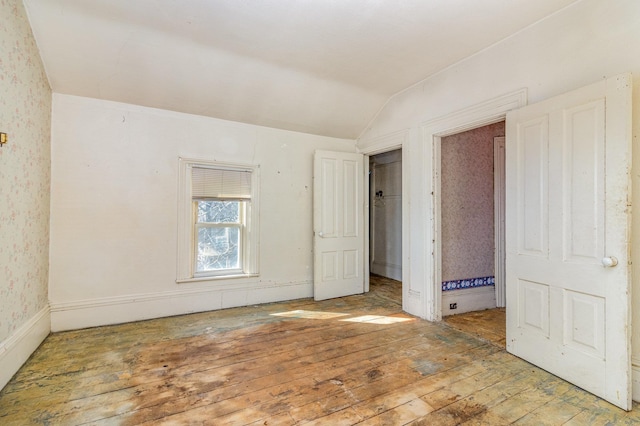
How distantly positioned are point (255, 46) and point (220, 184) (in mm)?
1723

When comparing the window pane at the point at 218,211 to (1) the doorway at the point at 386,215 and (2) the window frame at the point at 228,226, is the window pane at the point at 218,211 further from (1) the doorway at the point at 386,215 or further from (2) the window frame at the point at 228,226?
(1) the doorway at the point at 386,215

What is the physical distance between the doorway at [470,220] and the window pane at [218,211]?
260 cm

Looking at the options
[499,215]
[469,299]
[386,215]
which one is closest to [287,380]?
[469,299]

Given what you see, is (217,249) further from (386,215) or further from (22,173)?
(386,215)

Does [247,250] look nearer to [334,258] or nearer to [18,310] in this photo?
[334,258]

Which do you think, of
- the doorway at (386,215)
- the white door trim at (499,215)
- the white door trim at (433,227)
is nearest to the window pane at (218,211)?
the white door trim at (433,227)

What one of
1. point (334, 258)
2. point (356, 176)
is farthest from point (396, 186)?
point (334, 258)

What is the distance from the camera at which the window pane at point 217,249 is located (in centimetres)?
378

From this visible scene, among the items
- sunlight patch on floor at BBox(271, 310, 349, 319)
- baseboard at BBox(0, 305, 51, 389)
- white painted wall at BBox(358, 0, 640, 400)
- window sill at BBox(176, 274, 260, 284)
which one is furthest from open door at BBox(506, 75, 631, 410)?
baseboard at BBox(0, 305, 51, 389)

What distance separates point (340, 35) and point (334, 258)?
281 centimetres

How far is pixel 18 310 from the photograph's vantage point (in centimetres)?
234

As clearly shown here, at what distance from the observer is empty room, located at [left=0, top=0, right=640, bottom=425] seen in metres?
1.95

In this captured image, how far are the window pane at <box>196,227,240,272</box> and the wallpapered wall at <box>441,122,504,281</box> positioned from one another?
2662 millimetres

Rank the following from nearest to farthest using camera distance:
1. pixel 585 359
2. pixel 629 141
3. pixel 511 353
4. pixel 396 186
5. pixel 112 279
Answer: pixel 629 141
pixel 585 359
pixel 511 353
pixel 112 279
pixel 396 186
